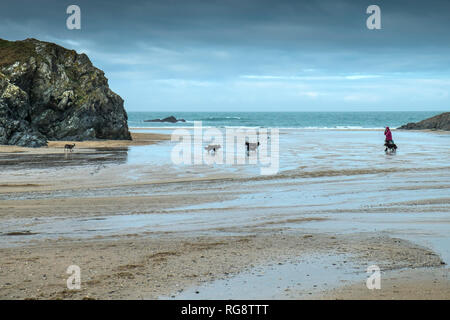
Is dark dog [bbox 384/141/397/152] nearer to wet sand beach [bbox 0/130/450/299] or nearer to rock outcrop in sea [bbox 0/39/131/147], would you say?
wet sand beach [bbox 0/130/450/299]

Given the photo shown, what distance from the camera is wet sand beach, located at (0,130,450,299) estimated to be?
5902mm

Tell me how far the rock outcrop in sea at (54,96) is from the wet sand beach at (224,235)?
20.6 meters

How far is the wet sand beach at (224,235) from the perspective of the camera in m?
5.90

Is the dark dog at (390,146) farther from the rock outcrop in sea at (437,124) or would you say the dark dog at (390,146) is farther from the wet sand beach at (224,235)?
the rock outcrop in sea at (437,124)

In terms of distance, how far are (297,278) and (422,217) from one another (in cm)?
556

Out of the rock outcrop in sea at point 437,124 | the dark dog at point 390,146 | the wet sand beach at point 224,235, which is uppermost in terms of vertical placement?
the rock outcrop in sea at point 437,124

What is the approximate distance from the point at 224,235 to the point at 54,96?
117 ft

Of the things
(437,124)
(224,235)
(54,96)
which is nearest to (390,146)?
(224,235)

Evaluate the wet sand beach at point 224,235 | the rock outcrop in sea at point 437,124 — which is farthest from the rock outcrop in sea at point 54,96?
the rock outcrop in sea at point 437,124

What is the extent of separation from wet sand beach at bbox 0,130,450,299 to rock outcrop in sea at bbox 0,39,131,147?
20.6 metres

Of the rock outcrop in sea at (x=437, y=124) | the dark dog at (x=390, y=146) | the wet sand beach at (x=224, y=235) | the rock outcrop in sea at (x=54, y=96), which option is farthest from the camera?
the rock outcrop in sea at (x=437, y=124)

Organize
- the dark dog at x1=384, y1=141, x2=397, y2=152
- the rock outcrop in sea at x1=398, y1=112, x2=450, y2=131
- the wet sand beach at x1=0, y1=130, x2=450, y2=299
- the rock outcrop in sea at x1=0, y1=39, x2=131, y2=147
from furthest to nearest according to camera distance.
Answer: the rock outcrop in sea at x1=398, y1=112, x2=450, y2=131 < the rock outcrop in sea at x1=0, y1=39, x2=131, y2=147 < the dark dog at x1=384, y1=141, x2=397, y2=152 < the wet sand beach at x1=0, y1=130, x2=450, y2=299

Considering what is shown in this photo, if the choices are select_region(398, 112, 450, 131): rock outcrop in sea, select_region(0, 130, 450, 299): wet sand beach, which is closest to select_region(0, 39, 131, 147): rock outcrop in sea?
select_region(0, 130, 450, 299): wet sand beach
